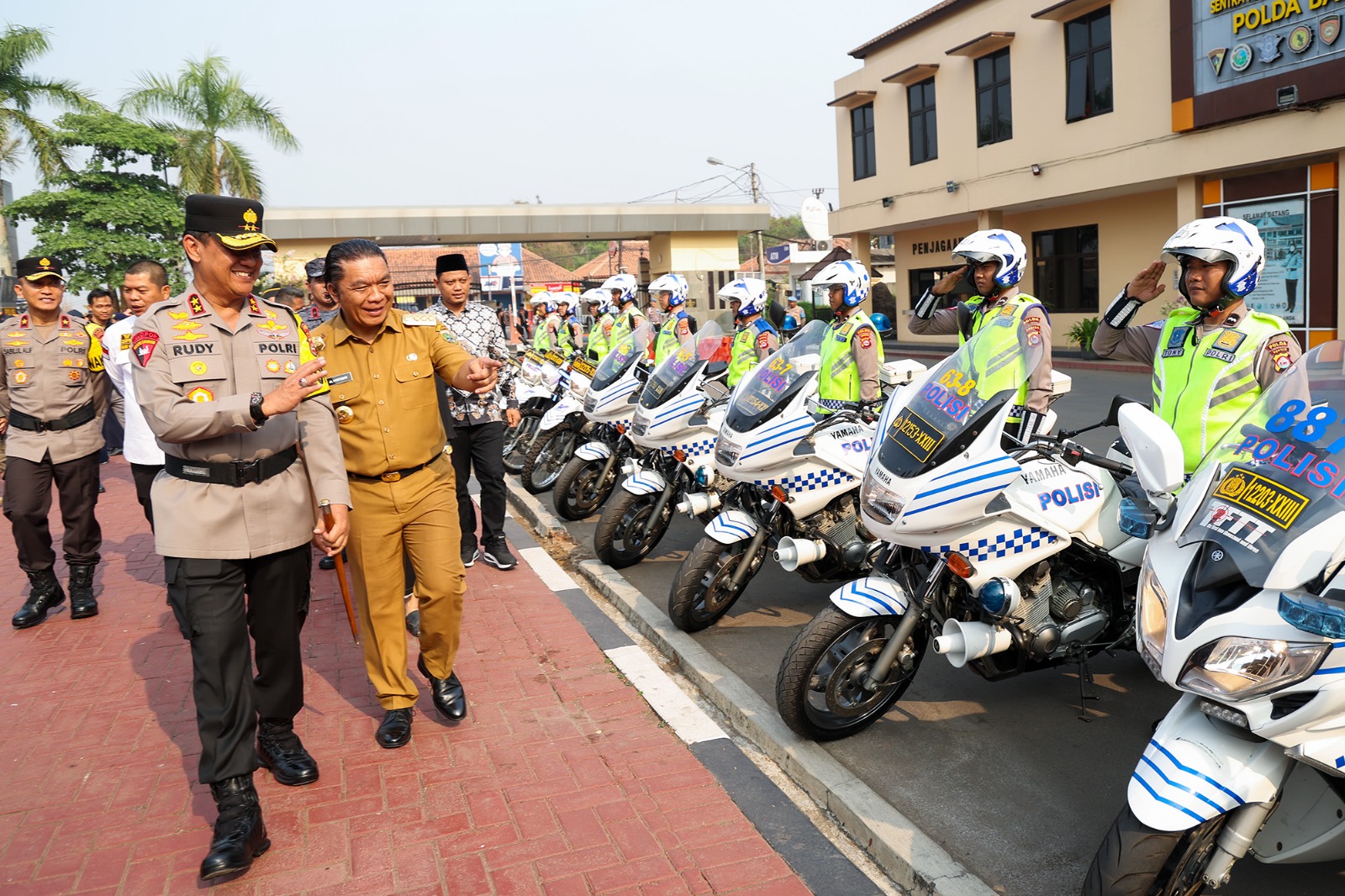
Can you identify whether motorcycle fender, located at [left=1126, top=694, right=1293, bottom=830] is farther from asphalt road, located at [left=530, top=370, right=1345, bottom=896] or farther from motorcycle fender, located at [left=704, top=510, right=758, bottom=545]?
motorcycle fender, located at [left=704, top=510, right=758, bottom=545]

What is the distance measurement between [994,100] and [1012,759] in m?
22.0

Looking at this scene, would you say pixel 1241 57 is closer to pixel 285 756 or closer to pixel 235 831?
pixel 285 756

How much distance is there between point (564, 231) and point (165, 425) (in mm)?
26549

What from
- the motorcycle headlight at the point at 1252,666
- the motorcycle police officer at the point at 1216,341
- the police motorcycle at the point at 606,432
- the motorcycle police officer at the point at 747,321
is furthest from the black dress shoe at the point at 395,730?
the motorcycle police officer at the point at 747,321

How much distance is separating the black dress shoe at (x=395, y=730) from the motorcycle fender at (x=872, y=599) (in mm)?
1804

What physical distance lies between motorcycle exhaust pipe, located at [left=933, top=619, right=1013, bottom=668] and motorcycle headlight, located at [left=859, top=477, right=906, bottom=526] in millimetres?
457

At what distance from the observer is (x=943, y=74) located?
79.7ft

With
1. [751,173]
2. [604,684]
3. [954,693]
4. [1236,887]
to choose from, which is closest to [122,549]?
[604,684]

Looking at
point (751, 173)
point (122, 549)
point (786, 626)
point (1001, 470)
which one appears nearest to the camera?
point (1001, 470)

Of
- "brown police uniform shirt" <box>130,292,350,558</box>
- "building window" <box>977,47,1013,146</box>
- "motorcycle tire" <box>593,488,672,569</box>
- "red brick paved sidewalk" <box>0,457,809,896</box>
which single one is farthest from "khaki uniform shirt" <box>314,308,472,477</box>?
"building window" <box>977,47,1013,146</box>

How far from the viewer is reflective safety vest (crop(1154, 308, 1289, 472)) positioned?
394 centimetres

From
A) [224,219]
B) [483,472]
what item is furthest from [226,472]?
[483,472]

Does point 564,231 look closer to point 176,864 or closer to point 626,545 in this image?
point 626,545

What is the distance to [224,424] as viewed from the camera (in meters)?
3.16
